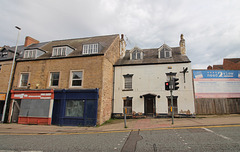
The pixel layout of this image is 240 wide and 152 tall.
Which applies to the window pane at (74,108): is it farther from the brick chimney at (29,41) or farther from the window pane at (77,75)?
the brick chimney at (29,41)

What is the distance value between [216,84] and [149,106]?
8455mm

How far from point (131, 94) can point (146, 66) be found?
3885 mm

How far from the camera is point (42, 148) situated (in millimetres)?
6246

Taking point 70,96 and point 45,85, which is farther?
point 45,85

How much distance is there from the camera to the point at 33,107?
13297mm

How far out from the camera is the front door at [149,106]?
15122mm

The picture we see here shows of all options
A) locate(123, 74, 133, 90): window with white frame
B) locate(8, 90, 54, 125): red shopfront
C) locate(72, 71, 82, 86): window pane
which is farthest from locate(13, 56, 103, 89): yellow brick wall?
locate(123, 74, 133, 90): window with white frame

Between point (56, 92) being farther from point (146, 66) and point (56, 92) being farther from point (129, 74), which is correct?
point (146, 66)

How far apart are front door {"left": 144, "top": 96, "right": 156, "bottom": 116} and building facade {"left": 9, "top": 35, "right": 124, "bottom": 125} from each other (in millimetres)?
4178

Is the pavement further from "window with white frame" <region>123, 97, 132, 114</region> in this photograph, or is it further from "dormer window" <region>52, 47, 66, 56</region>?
"dormer window" <region>52, 47, 66, 56</region>

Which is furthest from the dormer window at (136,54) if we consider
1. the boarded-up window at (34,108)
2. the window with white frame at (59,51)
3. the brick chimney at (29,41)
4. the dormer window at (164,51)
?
the brick chimney at (29,41)

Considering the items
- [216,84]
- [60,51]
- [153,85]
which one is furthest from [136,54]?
[216,84]

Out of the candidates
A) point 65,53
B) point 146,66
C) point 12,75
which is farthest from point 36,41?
point 146,66

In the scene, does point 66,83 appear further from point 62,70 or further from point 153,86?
point 153,86
